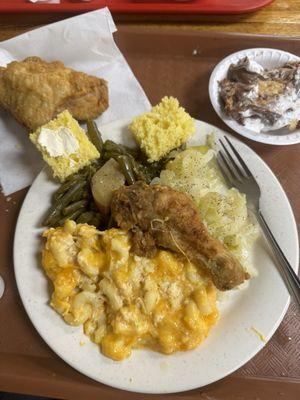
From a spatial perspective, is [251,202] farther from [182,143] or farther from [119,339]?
[119,339]

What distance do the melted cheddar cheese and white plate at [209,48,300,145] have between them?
0.83 metres

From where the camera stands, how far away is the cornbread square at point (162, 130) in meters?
2.10

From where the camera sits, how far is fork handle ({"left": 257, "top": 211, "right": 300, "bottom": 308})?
70.9 inches

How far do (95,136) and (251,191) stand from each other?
84 cm

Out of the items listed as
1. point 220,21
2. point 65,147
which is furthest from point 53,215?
point 220,21

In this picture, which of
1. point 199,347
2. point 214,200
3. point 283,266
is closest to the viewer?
point 199,347

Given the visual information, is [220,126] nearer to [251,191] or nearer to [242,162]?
[242,162]

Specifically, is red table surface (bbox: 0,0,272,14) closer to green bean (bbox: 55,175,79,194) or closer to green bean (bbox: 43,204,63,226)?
green bean (bbox: 55,175,79,194)

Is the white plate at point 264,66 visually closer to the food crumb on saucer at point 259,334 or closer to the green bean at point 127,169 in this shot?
the green bean at point 127,169

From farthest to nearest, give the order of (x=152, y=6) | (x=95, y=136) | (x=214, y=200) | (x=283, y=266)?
(x=152, y=6)
(x=95, y=136)
(x=214, y=200)
(x=283, y=266)

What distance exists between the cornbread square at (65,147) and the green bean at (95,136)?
0.19 feet

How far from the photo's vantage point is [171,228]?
1.79 metres

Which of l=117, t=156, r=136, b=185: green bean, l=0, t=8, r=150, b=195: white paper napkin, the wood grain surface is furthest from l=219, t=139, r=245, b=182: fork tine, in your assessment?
the wood grain surface

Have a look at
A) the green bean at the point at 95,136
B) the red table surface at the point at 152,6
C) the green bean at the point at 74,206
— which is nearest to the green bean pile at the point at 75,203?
the green bean at the point at 74,206
